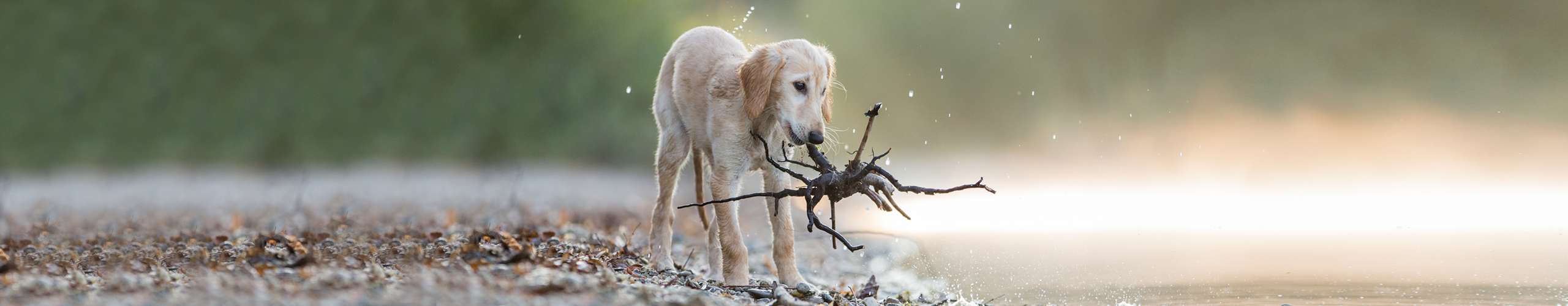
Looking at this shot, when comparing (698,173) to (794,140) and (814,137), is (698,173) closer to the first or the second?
(794,140)

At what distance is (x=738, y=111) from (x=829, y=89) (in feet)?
1.93

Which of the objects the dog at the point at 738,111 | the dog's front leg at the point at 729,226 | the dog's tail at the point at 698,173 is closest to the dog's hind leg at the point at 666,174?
the dog at the point at 738,111

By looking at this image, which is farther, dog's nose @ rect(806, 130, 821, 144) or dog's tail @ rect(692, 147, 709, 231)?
dog's tail @ rect(692, 147, 709, 231)

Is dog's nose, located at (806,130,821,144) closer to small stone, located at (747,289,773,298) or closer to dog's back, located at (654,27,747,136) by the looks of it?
dog's back, located at (654,27,747,136)

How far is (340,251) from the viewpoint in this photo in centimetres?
580

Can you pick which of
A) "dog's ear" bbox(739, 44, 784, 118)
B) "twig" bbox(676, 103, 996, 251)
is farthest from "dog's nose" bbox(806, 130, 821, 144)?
"dog's ear" bbox(739, 44, 784, 118)

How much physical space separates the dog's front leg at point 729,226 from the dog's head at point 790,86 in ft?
1.84

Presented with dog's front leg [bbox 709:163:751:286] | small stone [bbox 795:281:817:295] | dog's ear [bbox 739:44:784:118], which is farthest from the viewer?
dog's front leg [bbox 709:163:751:286]

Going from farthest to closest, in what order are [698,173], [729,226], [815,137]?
1. [698,173]
2. [729,226]
3. [815,137]

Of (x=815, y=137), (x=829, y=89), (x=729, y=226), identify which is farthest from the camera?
(x=729, y=226)

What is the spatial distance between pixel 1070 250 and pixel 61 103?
10568 mm

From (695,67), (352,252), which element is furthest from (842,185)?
(352,252)

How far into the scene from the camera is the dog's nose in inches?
221

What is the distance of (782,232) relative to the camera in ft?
21.0
